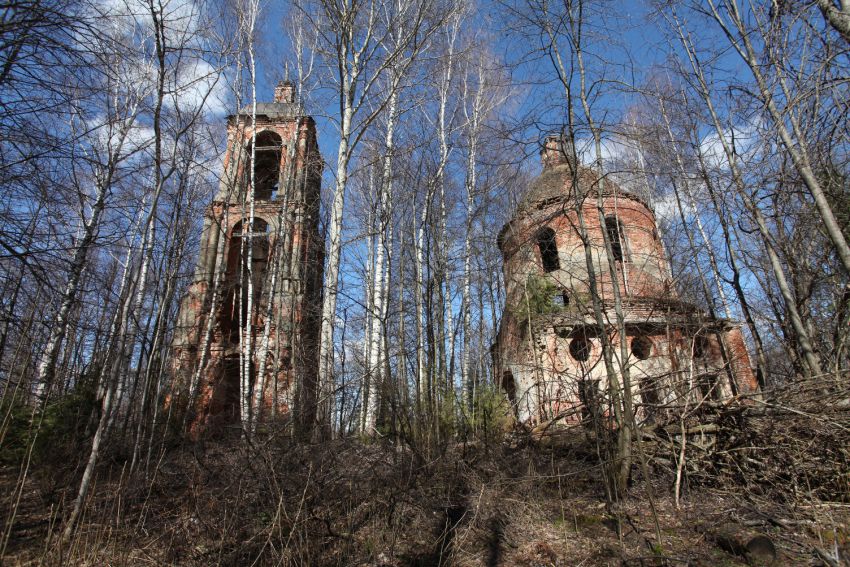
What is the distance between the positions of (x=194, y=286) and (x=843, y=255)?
14360 millimetres

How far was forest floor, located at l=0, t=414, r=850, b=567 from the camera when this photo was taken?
12.6 ft

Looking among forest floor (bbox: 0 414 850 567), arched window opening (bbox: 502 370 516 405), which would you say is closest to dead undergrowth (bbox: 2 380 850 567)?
forest floor (bbox: 0 414 850 567)

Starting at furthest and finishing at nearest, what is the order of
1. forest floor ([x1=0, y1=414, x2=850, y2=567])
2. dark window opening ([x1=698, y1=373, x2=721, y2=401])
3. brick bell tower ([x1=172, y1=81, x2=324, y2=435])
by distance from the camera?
brick bell tower ([x1=172, y1=81, x2=324, y2=435]) → dark window opening ([x1=698, y1=373, x2=721, y2=401]) → forest floor ([x1=0, y1=414, x2=850, y2=567])

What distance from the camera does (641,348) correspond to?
13.2m

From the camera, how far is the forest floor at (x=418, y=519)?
12.6ft

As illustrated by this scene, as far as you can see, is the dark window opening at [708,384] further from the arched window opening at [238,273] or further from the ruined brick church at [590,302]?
the arched window opening at [238,273]

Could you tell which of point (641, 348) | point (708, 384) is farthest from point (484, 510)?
point (641, 348)

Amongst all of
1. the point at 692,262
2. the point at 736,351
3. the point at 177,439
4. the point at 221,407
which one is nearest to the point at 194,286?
the point at 221,407

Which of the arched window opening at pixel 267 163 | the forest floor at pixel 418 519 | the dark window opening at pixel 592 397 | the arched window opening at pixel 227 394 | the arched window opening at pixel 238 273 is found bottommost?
the forest floor at pixel 418 519

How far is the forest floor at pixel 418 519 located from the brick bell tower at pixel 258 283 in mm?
3067

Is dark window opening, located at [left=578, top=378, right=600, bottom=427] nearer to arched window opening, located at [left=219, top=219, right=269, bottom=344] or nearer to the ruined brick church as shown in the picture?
the ruined brick church

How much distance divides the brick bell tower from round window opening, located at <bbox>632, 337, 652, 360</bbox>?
8.96 m

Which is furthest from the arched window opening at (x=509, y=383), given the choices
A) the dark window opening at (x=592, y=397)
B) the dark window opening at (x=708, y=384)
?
the dark window opening at (x=592, y=397)

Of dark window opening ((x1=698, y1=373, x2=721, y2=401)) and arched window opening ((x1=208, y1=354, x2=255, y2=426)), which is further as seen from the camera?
arched window opening ((x1=208, y1=354, x2=255, y2=426))
